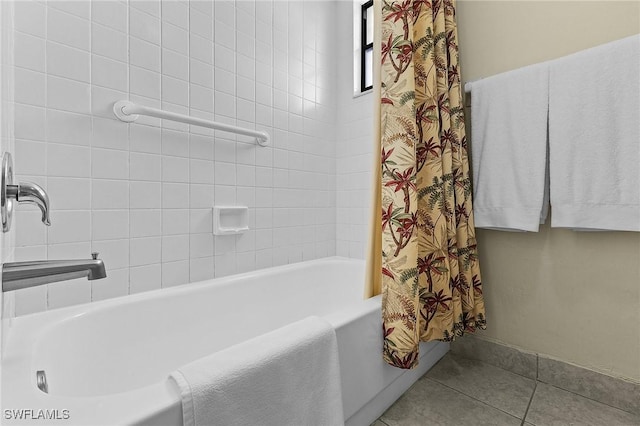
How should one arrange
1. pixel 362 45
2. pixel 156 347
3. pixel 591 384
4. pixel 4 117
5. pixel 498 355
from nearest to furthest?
pixel 4 117
pixel 156 347
pixel 591 384
pixel 498 355
pixel 362 45

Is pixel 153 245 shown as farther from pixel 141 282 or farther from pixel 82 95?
pixel 82 95

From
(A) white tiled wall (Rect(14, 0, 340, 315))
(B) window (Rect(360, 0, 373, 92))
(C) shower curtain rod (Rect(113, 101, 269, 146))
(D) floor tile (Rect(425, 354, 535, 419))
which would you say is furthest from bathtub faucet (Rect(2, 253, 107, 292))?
(B) window (Rect(360, 0, 373, 92))

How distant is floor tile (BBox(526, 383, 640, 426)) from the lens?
3.74 ft

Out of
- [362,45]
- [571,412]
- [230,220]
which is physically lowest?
[571,412]

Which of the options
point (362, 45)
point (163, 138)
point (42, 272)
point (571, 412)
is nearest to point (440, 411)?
point (571, 412)

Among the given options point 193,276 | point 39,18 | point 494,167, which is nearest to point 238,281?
point 193,276

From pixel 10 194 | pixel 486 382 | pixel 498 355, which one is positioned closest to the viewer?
pixel 10 194

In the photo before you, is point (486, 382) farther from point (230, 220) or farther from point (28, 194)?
point (28, 194)

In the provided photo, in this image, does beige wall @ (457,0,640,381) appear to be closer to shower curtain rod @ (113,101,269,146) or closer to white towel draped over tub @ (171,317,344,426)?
white towel draped over tub @ (171,317,344,426)

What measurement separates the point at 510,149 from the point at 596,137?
11.9 inches

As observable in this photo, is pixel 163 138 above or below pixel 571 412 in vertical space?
above

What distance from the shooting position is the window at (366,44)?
7.24ft

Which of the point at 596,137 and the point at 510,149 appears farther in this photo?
the point at 510,149

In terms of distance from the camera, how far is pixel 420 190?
1.32 m
